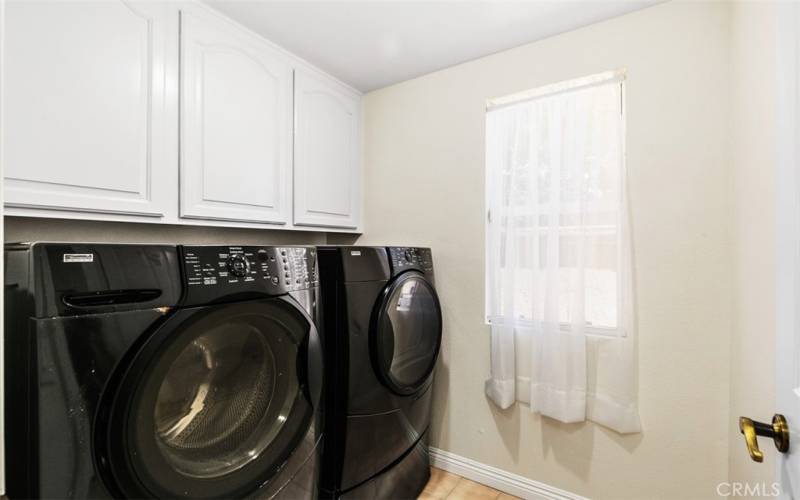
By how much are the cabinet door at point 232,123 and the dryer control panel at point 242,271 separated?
0.54 m

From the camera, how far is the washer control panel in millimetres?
1640

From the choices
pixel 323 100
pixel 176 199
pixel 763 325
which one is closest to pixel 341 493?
pixel 176 199

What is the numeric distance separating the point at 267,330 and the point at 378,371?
1.88ft

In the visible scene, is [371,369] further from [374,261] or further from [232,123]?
[232,123]

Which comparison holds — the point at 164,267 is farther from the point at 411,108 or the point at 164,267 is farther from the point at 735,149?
the point at 735,149

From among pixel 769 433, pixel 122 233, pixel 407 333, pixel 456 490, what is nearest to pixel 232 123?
pixel 122 233

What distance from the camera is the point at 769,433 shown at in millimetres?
652

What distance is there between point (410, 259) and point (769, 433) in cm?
130

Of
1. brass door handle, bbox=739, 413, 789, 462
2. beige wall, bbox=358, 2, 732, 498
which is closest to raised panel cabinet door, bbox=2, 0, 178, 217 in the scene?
beige wall, bbox=358, 2, 732, 498

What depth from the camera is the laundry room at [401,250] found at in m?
0.79

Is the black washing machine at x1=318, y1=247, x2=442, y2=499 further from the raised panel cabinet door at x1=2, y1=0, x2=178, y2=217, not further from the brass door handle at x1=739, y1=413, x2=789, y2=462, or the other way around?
the brass door handle at x1=739, y1=413, x2=789, y2=462

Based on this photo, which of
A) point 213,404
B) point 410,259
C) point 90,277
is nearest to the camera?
point 90,277

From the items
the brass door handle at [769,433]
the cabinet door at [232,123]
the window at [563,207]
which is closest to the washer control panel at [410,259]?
the window at [563,207]

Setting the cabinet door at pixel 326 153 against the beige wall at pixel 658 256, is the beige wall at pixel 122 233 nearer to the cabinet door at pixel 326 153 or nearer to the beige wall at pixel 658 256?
the cabinet door at pixel 326 153
